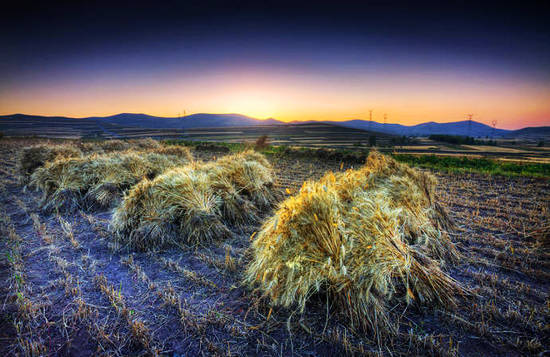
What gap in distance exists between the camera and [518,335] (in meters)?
2.50

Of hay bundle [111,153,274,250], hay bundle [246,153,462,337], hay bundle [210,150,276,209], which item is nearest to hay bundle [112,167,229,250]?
hay bundle [111,153,274,250]

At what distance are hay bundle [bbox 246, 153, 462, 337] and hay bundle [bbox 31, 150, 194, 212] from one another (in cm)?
610

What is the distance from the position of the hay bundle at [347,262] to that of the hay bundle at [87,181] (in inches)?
240

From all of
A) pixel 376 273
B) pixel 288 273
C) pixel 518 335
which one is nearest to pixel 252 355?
pixel 288 273

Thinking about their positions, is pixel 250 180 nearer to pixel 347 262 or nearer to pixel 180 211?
pixel 180 211

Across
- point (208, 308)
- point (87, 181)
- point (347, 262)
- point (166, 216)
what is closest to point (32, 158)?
point (87, 181)

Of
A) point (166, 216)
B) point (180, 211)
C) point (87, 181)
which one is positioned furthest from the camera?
point (87, 181)

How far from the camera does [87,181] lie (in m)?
7.16

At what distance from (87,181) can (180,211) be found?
451 centimetres

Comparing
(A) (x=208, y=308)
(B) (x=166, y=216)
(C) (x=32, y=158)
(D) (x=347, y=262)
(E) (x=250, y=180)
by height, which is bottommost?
(A) (x=208, y=308)

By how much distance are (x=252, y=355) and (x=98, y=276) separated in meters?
2.83

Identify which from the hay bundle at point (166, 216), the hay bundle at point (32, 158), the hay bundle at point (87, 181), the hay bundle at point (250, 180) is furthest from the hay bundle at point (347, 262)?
the hay bundle at point (32, 158)

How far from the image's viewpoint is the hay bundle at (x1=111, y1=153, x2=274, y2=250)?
4.57 metres

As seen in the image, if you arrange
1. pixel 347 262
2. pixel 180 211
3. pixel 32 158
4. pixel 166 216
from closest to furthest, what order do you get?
pixel 347 262
pixel 166 216
pixel 180 211
pixel 32 158
